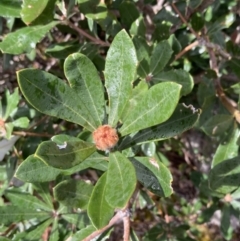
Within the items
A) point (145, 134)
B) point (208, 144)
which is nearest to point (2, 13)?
point (145, 134)

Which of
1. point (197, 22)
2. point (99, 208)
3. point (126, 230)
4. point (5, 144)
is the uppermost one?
point (197, 22)

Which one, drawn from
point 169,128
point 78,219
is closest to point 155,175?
point 169,128

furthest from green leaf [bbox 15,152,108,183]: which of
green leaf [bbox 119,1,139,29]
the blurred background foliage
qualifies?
green leaf [bbox 119,1,139,29]

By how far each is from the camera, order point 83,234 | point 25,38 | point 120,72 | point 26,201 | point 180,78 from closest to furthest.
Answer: point 120,72 < point 83,234 < point 25,38 < point 180,78 < point 26,201

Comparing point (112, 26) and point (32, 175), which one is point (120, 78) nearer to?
point (32, 175)

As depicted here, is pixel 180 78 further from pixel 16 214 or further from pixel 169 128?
pixel 16 214

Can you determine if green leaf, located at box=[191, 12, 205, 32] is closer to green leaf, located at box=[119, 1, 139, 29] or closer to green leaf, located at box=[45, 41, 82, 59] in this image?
green leaf, located at box=[119, 1, 139, 29]

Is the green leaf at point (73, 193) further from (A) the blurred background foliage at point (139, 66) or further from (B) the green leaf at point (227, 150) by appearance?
(B) the green leaf at point (227, 150)
